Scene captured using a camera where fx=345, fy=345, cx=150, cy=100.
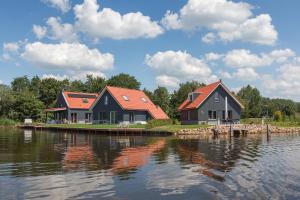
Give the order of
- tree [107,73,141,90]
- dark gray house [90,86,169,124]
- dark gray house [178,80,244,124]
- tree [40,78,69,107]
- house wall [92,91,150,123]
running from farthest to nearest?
tree [107,73,141,90]
tree [40,78,69,107]
dark gray house [90,86,169,124]
house wall [92,91,150,123]
dark gray house [178,80,244,124]

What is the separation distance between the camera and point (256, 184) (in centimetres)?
1348

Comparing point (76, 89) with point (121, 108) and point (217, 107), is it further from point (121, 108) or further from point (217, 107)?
point (217, 107)

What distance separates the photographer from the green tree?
241ft

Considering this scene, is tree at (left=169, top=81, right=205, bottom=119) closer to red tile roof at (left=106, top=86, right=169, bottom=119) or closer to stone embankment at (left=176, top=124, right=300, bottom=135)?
red tile roof at (left=106, top=86, right=169, bottom=119)

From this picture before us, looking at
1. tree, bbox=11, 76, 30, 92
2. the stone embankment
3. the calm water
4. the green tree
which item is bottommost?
the calm water

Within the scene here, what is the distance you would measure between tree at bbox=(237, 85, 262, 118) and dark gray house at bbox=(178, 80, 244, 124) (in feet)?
118

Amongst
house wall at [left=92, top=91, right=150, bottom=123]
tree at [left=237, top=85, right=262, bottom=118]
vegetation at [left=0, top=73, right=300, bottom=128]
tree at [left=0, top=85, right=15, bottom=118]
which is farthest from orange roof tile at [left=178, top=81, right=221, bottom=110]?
tree at [left=0, top=85, right=15, bottom=118]

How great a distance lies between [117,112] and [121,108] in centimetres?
136

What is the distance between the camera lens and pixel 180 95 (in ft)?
251

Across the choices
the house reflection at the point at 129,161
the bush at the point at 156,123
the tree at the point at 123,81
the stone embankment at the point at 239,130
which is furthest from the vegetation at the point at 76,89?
the house reflection at the point at 129,161

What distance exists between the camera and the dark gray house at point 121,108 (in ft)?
167

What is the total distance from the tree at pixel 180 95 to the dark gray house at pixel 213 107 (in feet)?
80.4

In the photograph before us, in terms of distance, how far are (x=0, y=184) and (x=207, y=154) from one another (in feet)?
43.2

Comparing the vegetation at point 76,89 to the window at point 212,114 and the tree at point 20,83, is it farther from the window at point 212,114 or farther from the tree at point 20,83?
the window at point 212,114
